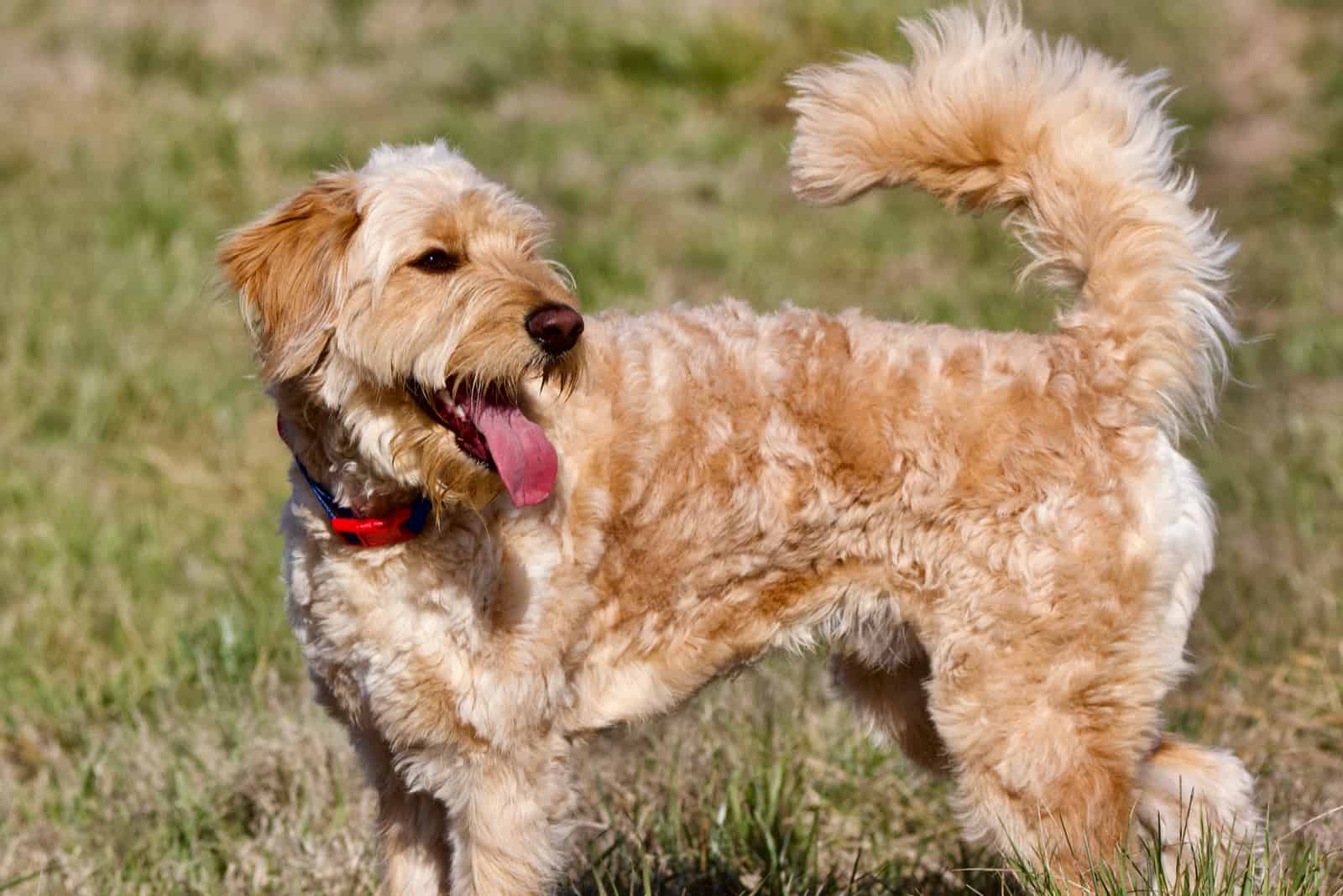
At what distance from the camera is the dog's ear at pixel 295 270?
3.48 m

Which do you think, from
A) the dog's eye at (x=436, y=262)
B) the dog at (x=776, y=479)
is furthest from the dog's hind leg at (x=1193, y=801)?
the dog's eye at (x=436, y=262)

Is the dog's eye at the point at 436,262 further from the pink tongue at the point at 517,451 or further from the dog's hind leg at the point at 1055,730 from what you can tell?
the dog's hind leg at the point at 1055,730

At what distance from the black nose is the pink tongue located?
0.66ft

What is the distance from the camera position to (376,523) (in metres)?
3.56

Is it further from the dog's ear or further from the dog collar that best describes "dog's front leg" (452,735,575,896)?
the dog's ear

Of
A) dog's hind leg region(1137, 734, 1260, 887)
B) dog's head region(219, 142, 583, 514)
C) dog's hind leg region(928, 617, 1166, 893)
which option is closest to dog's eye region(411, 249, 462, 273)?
dog's head region(219, 142, 583, 514)

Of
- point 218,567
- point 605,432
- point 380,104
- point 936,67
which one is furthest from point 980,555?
point 380,104

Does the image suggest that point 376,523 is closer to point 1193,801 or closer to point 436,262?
point 436,262

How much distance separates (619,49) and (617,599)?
10.9m

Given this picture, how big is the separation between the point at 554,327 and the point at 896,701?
60.1 inches

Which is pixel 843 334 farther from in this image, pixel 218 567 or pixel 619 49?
pixel 619 49

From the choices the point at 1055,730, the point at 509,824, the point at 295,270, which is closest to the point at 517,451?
the point at 295,270

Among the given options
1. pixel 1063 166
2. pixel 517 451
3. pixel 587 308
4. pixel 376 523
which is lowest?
pixel 587 308

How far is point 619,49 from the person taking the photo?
14.0 metres
